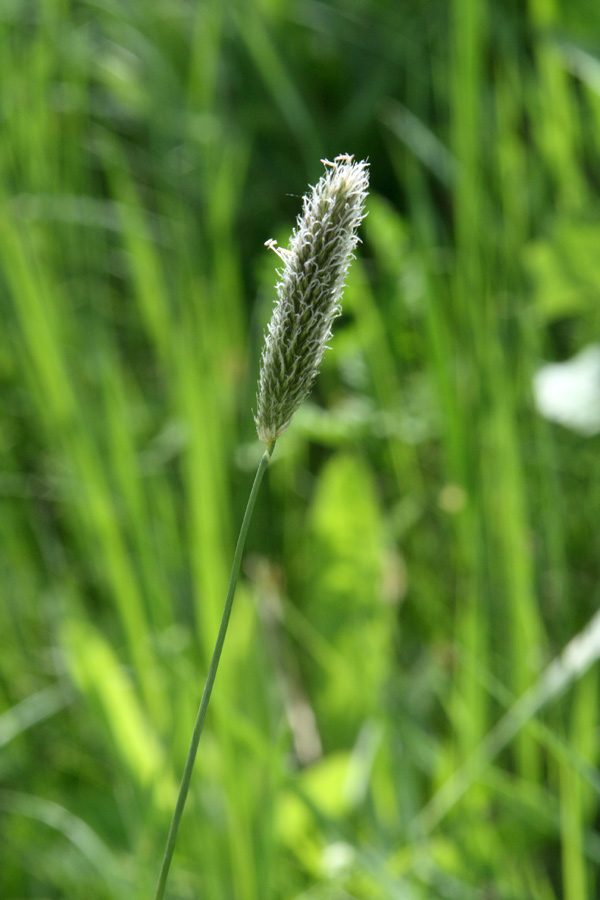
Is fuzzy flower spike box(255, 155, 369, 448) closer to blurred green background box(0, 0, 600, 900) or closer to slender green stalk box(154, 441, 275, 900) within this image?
slender green stalk box(154, 441, 275, 900)

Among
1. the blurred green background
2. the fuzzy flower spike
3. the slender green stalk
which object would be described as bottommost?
the slender green stalk

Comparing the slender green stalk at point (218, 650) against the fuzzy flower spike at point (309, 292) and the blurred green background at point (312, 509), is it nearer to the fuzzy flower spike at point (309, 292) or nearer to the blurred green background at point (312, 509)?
the fuzzy flower spike at point (309, 292)

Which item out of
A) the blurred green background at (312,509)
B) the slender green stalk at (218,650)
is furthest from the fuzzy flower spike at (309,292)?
the blurred green background at (312,509)

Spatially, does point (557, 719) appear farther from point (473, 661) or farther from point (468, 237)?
point (468, 237)

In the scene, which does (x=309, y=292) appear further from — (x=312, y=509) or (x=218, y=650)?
(x=312, y=509)

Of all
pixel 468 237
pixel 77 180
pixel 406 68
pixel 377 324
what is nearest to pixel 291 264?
pixel 468 237

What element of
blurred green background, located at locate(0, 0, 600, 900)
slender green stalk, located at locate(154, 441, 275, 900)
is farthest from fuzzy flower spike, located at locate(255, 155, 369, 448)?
blurred green background, located at locate(0, 0, 600, 900)

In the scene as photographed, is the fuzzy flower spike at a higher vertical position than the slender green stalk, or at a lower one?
higher
